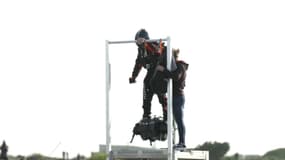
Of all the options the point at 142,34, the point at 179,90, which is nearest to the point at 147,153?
the point at 179,90

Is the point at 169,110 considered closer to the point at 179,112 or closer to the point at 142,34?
the point at 179,112

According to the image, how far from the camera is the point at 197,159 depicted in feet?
43.7

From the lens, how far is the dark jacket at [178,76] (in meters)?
13.1

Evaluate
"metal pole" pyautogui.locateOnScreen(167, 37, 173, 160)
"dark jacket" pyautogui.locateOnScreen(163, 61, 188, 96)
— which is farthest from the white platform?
"dark jacket" pyautogui.locateOnScreen(163, 61, 188, 96)

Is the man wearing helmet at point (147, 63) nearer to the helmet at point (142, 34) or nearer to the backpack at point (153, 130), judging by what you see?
the helmet at point (142, 34)

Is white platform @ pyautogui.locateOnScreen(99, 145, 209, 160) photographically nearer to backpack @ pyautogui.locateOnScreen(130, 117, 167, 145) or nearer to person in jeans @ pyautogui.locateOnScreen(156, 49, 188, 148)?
person in jeans @ pyautogui.locateOnScreen(156, 49, 188, 148)

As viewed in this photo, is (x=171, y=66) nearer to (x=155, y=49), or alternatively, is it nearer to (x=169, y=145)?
(x=155, y=49)

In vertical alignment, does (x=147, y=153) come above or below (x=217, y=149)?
below

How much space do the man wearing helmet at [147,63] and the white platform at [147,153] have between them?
63 cm

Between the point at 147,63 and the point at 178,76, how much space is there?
527 mm

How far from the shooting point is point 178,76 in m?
13.1

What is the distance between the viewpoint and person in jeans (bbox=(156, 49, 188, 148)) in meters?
13.1

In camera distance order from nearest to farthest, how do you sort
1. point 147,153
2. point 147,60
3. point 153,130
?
point 147,153 < point 153,130 < point 147,60

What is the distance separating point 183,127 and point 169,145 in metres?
0.78
